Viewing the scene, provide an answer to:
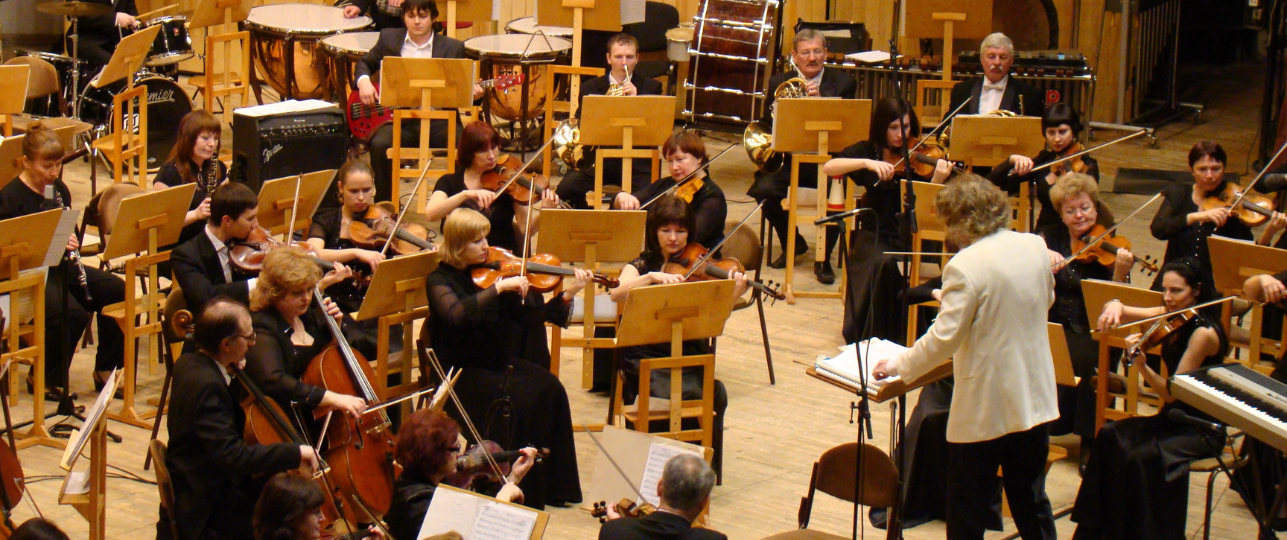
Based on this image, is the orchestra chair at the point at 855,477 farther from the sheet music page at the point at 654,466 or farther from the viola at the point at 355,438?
the viola at the point at 355,438

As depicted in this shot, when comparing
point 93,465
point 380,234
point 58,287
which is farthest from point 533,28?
point 93,465

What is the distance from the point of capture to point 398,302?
4637mm

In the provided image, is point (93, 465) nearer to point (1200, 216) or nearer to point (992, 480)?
point (992, 480)

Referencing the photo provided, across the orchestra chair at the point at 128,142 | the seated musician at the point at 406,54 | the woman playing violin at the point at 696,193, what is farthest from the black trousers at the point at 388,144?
the woman playing violin at the point at 696,193

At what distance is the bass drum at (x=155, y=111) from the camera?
25.4 feet

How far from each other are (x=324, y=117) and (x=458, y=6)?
1500 millimetres

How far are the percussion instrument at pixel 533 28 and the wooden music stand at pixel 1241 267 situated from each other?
164 inches

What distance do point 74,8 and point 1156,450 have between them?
6.60 metres

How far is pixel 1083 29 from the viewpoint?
898cm

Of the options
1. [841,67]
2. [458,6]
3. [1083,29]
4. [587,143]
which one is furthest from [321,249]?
[1083,29]

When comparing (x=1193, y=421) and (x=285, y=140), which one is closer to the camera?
(x=1193, y=421)

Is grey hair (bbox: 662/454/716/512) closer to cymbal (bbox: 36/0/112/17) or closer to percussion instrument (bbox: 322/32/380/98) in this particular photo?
percussion instrument (bbox: 322/32/380/98)

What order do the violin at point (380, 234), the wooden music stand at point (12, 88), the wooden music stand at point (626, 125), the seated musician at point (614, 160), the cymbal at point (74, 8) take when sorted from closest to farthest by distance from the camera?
1. the violin at point (380, 234)
2. the wooden music stand at point (626, 125)
3. the wooden music stand at point (12, 88)
4. the seated musician at point (614, 160)
5. the cymbal at point (74, 8)

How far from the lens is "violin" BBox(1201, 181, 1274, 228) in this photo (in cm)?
516
